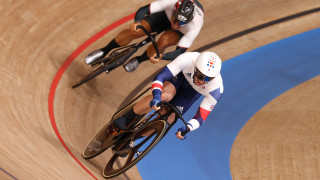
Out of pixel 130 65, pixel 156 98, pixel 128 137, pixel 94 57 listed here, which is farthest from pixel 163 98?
pixel 94 57

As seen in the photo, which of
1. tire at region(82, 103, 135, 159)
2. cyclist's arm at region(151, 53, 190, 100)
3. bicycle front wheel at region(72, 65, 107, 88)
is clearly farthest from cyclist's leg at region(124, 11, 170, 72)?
cyclist's arm at region(151, 53, 190, 100)

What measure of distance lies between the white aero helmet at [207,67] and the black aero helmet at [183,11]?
0.72 metres

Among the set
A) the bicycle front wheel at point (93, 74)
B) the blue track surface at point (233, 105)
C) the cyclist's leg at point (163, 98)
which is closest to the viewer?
the cyclist's leg at point (163, 98)

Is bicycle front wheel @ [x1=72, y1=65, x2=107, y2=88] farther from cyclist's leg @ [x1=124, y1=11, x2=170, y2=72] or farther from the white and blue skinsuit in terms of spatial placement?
the white and blue skinsuit

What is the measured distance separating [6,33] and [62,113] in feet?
3.71

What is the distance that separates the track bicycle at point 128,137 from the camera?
397 cm

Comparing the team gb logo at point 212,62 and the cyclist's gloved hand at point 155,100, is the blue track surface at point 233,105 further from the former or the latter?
the team gb logo at point 212,62

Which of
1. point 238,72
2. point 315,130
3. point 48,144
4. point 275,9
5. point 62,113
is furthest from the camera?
point 275,9

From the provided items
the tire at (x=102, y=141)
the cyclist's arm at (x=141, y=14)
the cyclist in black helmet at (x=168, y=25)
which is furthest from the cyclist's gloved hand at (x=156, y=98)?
the cyclist's arm at (x=141, y=14)

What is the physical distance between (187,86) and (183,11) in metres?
0.76

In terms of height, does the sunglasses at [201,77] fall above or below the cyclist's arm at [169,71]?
below

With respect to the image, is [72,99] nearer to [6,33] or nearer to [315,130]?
[6,33]

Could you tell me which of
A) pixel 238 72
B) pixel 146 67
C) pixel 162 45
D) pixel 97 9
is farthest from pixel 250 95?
pixel 97 9

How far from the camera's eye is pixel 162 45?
4934 mm
